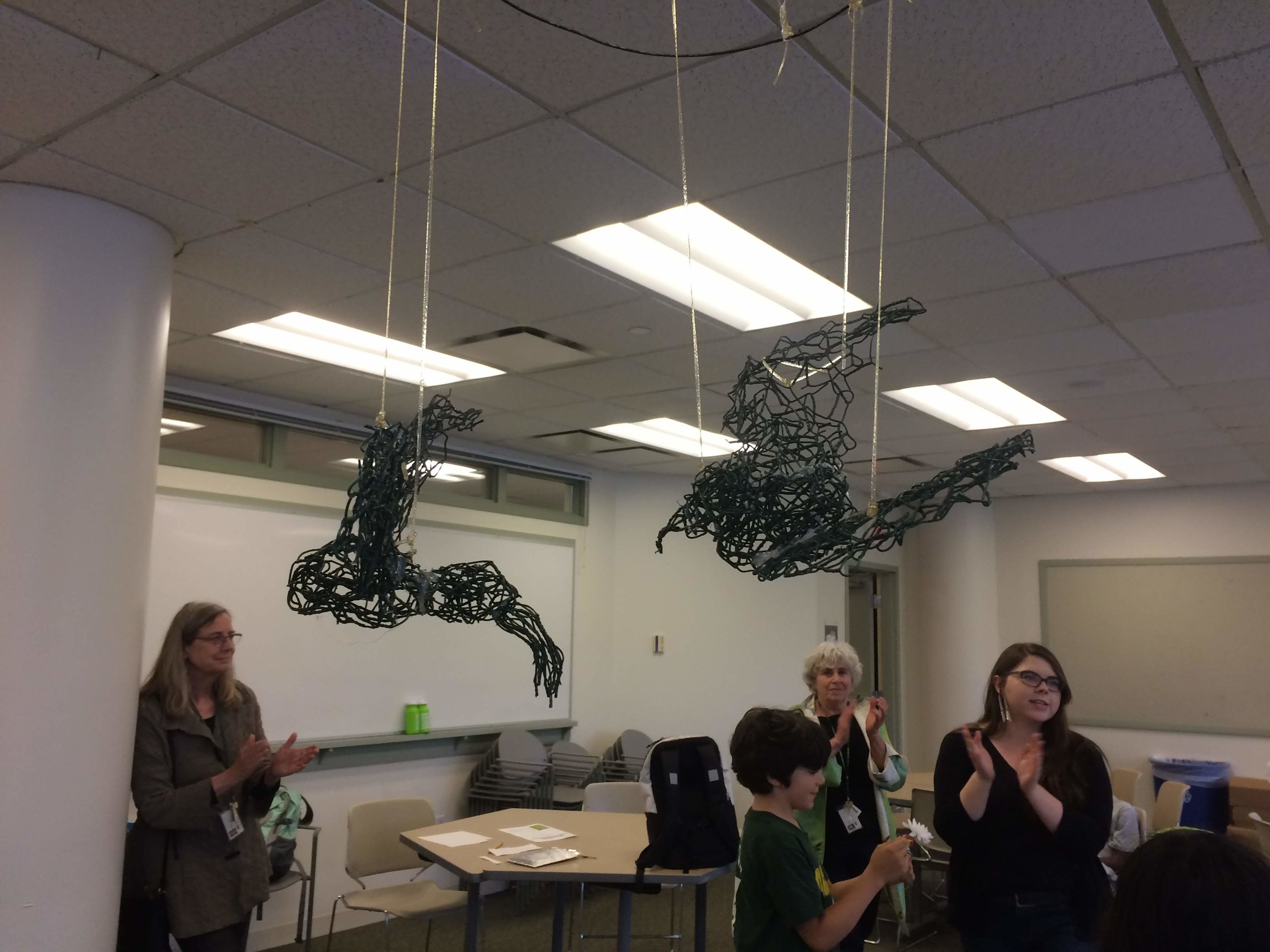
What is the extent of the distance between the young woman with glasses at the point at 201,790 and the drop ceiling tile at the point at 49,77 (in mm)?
1309

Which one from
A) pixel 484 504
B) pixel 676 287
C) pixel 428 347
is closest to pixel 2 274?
pixel 428 347

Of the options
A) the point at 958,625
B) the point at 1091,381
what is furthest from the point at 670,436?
the point at 958,625

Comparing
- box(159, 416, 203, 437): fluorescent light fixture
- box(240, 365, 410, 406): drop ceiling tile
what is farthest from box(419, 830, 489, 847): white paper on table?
box(159, 416, 203, 437): fluorescent light fixture

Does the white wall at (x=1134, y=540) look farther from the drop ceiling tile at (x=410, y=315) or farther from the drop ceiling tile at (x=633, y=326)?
the drop ceiling tile at (x=410, y=315)

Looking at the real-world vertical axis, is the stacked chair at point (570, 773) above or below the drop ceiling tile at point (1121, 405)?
below

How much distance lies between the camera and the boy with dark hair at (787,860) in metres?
1.90

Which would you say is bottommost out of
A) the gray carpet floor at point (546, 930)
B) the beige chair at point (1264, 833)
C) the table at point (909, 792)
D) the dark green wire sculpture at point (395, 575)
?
the gray carpet floor at point (546, 930)

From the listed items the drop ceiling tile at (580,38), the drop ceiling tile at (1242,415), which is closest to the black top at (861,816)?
the drop ceiling tile at (580,38)

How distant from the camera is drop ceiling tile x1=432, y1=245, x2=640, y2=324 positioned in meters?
3.24

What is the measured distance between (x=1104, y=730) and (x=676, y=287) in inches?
256

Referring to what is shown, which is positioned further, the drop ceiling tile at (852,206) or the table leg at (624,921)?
the table leg at (624,921)

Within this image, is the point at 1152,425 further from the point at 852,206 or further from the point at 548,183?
the point at 548,183

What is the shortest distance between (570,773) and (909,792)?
2.12m

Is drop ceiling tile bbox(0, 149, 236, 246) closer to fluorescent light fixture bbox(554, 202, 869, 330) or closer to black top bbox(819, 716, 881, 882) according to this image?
fluorescent light fixture bbox(554, 202, 869, 330)
